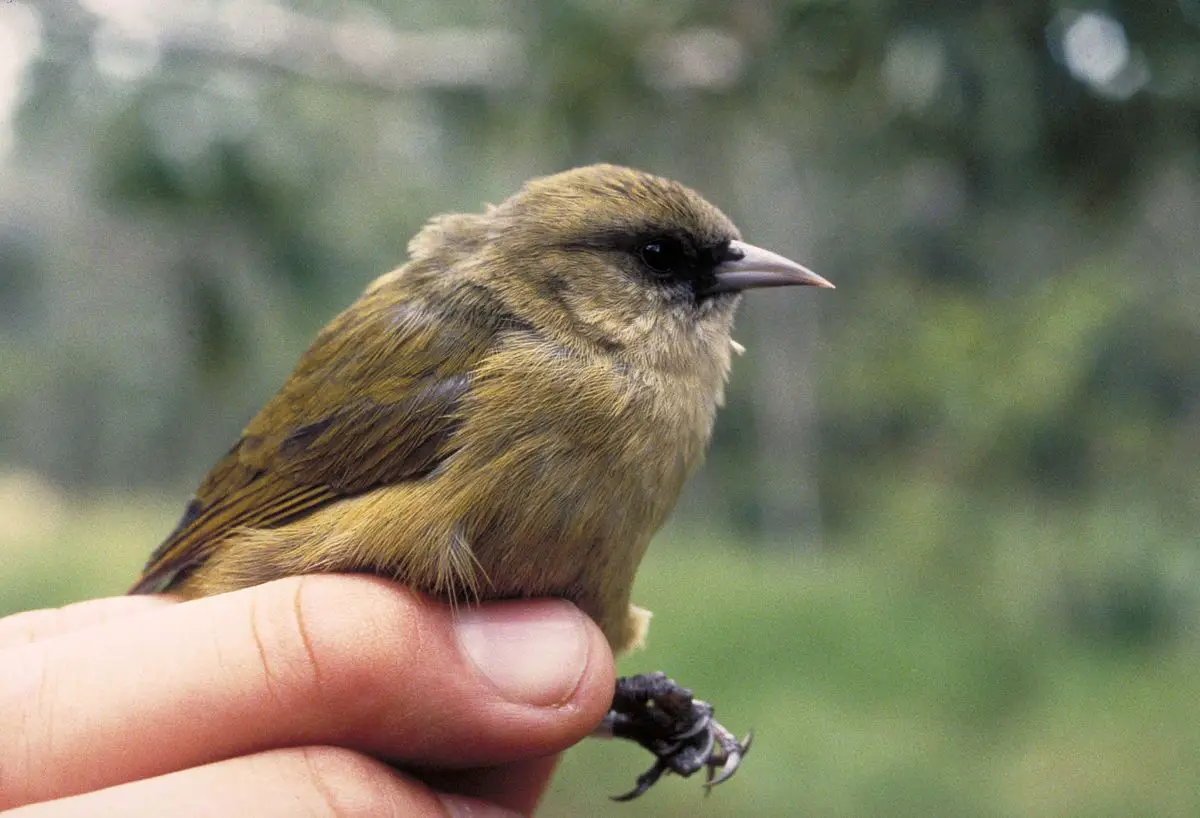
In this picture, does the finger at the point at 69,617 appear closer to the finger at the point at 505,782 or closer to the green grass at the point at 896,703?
the finger at the point at 505,782

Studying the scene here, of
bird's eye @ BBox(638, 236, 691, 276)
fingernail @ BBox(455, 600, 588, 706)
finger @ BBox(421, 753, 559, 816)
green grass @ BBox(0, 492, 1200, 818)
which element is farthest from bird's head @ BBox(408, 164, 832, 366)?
green grass @ BBox(0, 492, 1200, 818)

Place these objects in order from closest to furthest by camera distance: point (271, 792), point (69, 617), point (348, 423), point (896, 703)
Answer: point (271, 792)
point (348, 423)
point (69, 617)
point (896, 703)

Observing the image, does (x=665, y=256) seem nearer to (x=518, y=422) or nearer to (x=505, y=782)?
(x=518, y=422)

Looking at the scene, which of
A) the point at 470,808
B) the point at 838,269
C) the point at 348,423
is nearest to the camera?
the point at 470,808

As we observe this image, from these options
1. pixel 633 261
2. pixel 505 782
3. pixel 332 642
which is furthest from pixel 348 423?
pixel 505 782

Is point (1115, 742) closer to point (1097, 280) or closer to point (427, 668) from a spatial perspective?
point (1097, 280)

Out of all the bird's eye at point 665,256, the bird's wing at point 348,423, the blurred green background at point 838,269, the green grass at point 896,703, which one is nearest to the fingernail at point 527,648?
the bird's wing at point 348,423

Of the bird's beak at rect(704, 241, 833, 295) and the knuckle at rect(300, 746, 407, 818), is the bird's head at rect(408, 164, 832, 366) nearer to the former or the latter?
the bird's beak at rect(704, 241, 833, 295)
